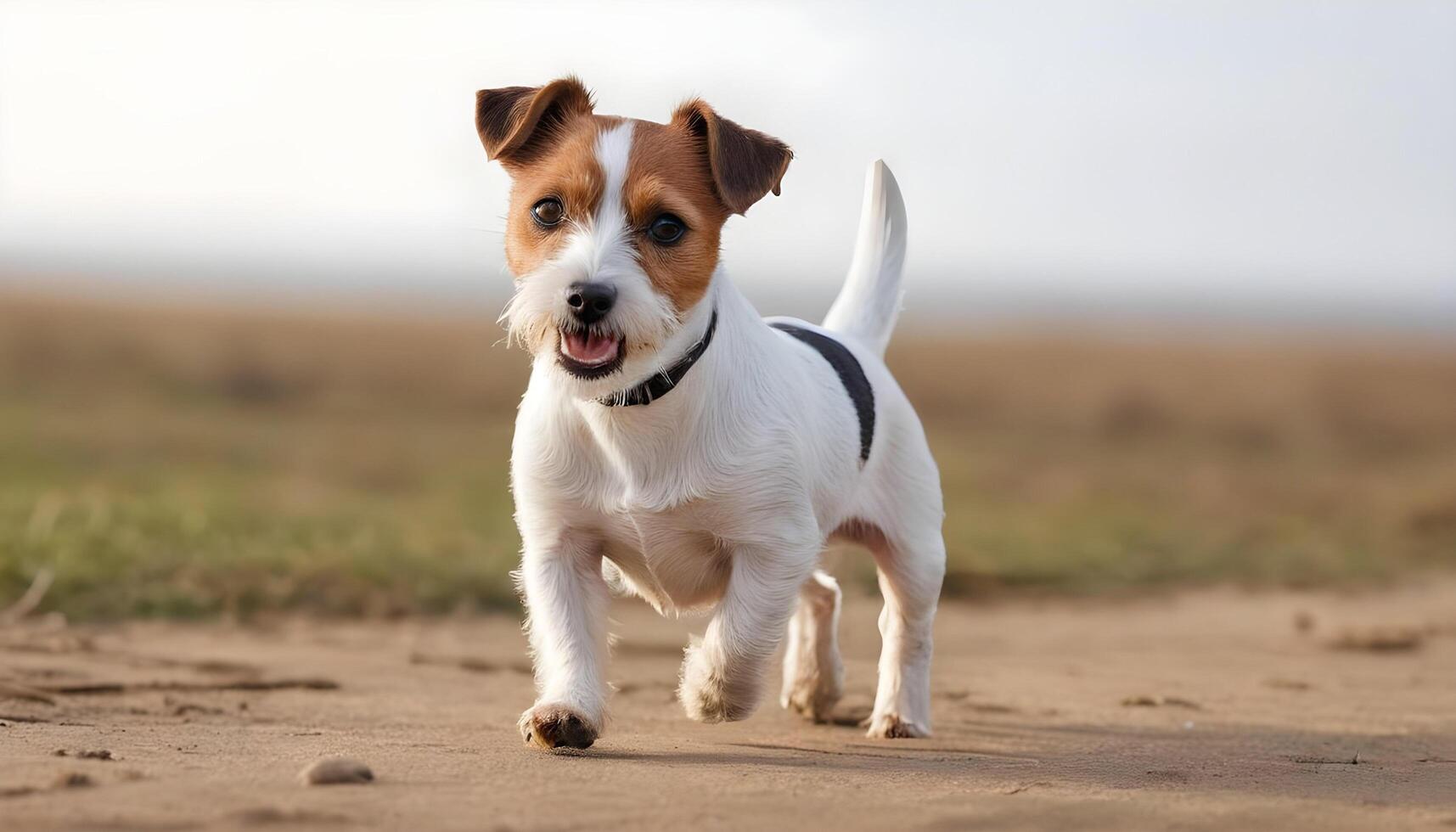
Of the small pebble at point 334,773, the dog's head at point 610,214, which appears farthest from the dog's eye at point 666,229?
the small pebble at point 334,773

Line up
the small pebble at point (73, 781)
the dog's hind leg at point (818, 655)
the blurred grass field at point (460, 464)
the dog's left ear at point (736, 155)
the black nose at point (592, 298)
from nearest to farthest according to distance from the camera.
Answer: the small pebble at point (73, 781) → the black nose at point (592, 298) → the dog's left ear at point (736, 155) → the dog's hind leg at point (818, 655) → the blurred grass field at point (460, 464)

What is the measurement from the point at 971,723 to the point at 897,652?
0.50 m

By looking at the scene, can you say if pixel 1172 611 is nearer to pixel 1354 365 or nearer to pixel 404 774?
pixel 404 774

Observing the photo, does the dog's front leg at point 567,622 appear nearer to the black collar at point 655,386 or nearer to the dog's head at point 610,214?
the black collar at point 655,386

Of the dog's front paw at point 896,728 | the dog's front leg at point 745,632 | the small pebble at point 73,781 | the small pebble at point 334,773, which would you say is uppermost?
the dog's front leg at point 745,632

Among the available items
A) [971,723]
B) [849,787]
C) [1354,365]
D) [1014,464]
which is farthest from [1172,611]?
[1354,365]

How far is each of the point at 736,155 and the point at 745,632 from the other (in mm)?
1552

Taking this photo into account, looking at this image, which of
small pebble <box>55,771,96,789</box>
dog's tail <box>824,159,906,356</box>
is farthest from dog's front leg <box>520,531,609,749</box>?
dog's tail <box>824,159,906,356</box>

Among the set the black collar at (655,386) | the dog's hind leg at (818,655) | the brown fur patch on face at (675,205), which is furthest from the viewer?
the dog's hind leg at (818,655)

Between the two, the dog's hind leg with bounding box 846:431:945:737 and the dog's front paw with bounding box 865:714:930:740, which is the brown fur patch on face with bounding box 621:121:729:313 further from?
the dog's front paw with bounding box 865:714:930:740

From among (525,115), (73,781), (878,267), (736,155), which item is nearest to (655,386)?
(736,155)

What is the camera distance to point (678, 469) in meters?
5.04

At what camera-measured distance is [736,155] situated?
5.14 m

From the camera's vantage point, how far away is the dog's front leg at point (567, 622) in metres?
4.96
